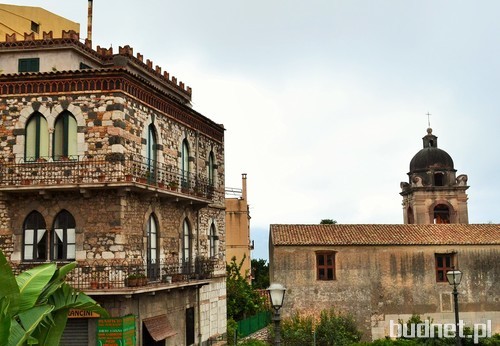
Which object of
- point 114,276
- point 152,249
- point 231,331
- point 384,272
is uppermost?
point 152,249

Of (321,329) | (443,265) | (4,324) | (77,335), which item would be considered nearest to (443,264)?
(443,265)

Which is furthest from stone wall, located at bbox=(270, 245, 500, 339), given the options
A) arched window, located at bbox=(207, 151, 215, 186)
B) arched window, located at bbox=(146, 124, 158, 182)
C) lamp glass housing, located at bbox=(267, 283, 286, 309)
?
lamp glass housing, located at bbox=(267, 283, 286, 309)

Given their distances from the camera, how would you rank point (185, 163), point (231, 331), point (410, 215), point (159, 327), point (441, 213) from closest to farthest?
point (159, 327), point (185, 163), point (231, 331), point (441, 213), point (410, 215)

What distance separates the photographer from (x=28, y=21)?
28844 mm

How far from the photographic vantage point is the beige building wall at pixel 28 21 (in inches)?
1095

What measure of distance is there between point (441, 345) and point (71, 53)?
22.4 meters

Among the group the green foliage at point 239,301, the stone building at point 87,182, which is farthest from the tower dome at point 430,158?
the stone building at point 87,182

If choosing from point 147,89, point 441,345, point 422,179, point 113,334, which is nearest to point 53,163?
point 147,89

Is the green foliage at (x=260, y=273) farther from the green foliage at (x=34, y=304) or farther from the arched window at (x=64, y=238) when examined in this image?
the green foliage at (x=34, y=304)

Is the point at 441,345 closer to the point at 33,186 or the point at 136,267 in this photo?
the point at 136,267

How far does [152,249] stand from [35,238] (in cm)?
410

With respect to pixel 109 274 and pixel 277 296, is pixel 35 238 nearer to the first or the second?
pixel 109 274

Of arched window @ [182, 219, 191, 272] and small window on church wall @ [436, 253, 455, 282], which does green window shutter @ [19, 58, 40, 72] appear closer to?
arched window @ [182, 219, 191, 272]

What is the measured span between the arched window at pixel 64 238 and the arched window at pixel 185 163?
19.2ft
